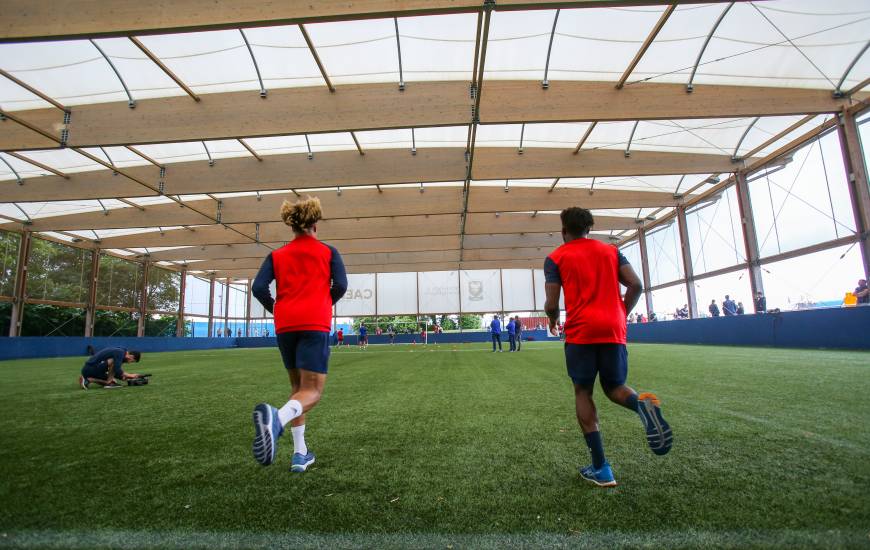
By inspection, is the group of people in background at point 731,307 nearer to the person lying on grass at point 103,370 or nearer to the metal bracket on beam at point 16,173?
the person lying on grass at point 103,370

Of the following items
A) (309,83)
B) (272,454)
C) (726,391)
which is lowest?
(726,391)

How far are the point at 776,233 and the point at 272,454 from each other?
19.8 m

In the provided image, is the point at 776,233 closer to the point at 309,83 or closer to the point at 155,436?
the point at 309,83

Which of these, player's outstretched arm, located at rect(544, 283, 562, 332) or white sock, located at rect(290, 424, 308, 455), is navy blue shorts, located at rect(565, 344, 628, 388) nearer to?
player's outstretched arm, located at rect(544, 283, 562, 332)

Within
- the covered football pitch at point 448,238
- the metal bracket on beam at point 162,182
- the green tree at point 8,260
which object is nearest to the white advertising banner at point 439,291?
the covered football pitch at point 448,238

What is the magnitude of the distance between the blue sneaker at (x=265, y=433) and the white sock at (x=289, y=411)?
1.8 inches

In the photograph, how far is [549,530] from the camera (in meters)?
1.86

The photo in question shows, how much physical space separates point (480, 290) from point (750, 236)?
68.2ft

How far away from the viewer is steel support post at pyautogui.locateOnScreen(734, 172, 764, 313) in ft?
55.6

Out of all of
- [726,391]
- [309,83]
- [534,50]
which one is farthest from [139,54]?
[726,391]

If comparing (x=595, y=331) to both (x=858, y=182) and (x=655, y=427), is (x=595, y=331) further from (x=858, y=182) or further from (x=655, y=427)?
(x=858, y=182)

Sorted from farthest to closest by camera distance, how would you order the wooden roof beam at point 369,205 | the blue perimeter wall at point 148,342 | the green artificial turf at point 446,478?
the blue perimeter wall at point 148,342
the wooden roof beam at point 369,205
the green artificial turf at point 446,478

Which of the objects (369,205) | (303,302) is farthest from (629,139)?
(303,302)

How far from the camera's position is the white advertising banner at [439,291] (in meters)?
35.7
